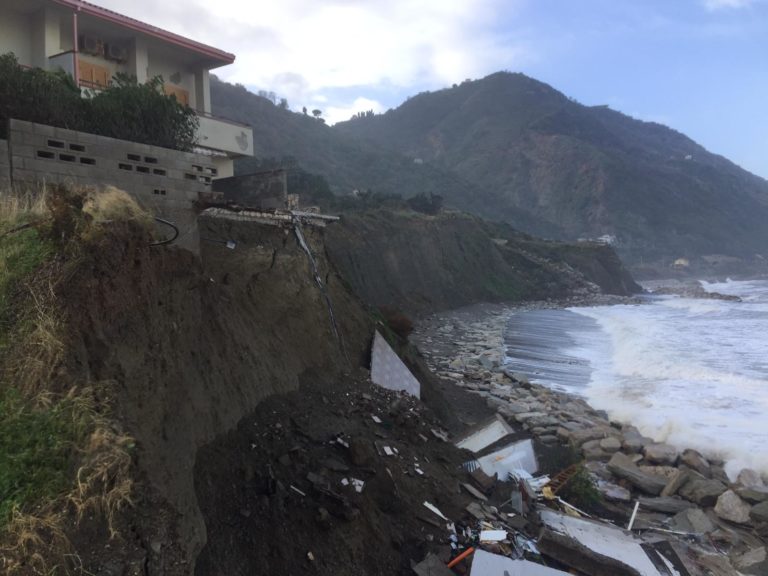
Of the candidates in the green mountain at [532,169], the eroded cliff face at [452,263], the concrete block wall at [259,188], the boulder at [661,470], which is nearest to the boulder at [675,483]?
the boulder at [661,470]

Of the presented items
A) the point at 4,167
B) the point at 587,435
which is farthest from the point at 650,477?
the point at 4,167

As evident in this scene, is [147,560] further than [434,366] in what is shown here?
No

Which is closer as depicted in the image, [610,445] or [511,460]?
[511,460]

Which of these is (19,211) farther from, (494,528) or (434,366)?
(434,366)

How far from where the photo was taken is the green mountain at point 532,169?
9956cm

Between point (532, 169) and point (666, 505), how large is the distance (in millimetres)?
137192

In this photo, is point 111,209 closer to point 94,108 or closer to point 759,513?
point 94,108

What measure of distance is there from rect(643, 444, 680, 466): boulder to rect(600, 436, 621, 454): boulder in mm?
521

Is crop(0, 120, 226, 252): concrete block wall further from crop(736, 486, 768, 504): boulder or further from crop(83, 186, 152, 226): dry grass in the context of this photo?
crop(736, 486, 768, 504): boulder

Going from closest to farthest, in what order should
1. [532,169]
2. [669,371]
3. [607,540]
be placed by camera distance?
[607,540]
[669,371]
[532,169]

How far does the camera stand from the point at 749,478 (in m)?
10.5

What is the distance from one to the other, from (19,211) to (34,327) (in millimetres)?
1939

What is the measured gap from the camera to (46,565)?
10.1 ft

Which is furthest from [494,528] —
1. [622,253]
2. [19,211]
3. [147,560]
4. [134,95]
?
[622,253]
